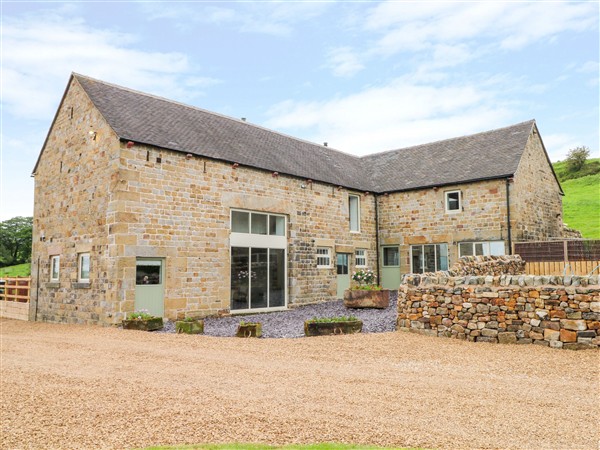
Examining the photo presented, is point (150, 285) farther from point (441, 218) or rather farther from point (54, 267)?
point (441, 218)

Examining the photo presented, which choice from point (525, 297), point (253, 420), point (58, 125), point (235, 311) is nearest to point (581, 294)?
point (525, 297)

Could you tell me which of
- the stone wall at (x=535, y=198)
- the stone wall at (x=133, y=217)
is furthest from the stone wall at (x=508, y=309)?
the stone wall at (x=535, y=198)

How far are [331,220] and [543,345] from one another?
1239 cm

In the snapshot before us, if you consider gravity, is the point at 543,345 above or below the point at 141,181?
below

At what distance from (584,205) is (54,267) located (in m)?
45.9

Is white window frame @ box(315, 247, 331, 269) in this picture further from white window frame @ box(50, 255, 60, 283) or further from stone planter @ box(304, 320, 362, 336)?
white window frame @ box(50, 255, 60, 283)

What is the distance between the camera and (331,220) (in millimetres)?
21281

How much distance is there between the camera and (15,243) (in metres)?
47.2

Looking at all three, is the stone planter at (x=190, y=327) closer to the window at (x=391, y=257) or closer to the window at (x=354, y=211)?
the window at (x=354, y=211)

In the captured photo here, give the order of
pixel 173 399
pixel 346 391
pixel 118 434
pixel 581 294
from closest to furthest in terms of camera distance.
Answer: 1. pixel 118 434
2. pixel 173 399
3. pixel 346 391
4. pixel 581 294

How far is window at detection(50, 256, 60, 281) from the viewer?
17.4 m

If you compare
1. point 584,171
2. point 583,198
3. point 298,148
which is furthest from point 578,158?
point 298,148

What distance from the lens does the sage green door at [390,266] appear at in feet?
76.3

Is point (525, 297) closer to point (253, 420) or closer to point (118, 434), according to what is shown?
point (253, 420)
